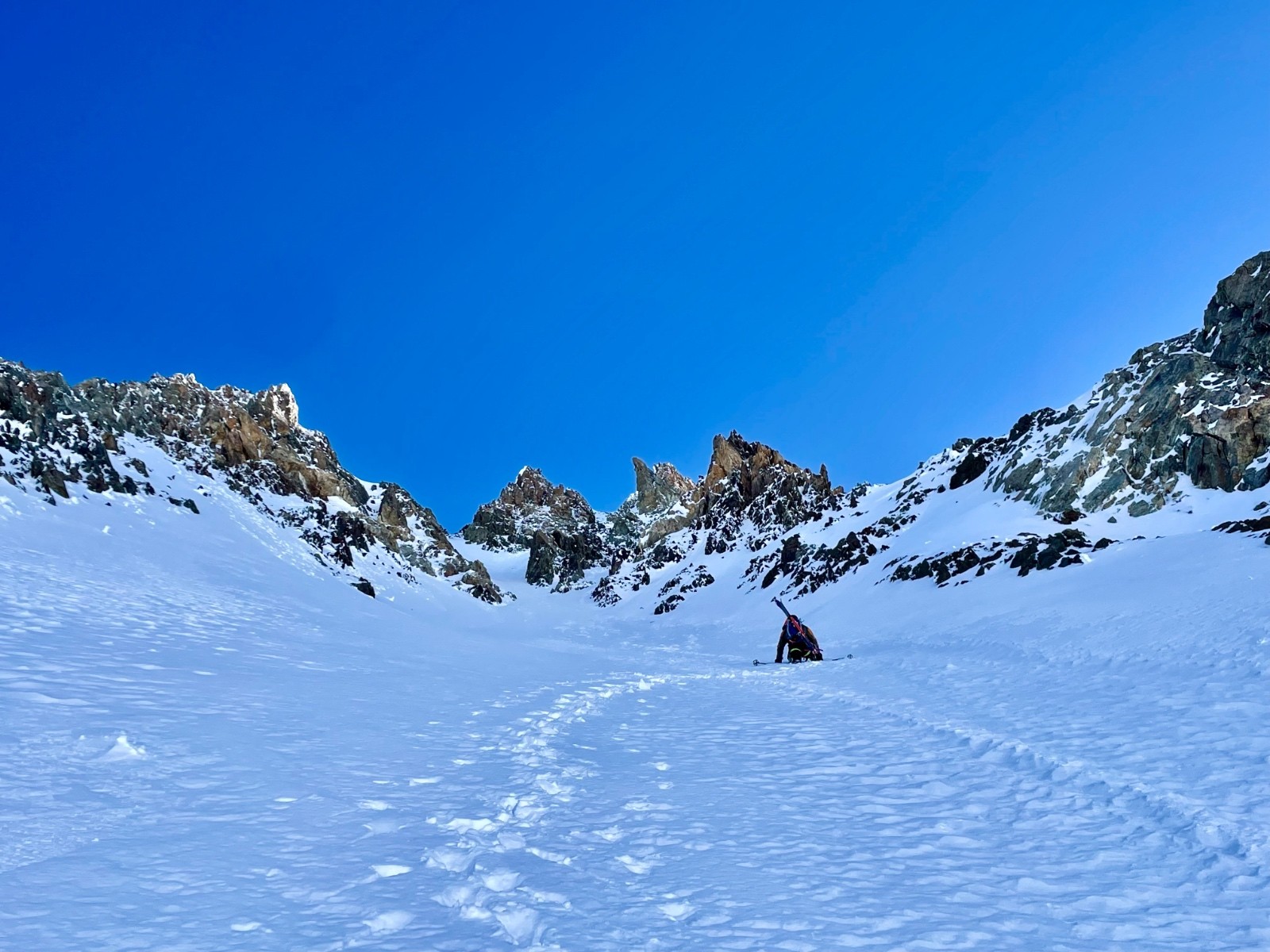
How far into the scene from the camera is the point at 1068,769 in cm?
700

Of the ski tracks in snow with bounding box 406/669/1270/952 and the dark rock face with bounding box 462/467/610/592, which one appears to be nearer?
the ski tracks in snow with bounding box 406/669/1270/952

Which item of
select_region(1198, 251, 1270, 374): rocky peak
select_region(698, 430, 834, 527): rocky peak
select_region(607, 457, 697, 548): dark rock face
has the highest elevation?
select_region(607, 457, 697, 548): dark rock face

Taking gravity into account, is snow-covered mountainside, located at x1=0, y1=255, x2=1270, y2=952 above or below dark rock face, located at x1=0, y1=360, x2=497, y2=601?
below

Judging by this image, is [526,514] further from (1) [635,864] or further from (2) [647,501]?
(1) [635,864]

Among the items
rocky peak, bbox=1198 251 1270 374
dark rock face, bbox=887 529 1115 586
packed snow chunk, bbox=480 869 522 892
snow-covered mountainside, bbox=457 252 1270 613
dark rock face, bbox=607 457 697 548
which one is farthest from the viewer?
dark rock face, bbox=607 457 697 548

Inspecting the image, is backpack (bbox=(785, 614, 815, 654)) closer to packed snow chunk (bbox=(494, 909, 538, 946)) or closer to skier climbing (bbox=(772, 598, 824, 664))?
skier climbing (bbox=(772, 598, 824, 664))

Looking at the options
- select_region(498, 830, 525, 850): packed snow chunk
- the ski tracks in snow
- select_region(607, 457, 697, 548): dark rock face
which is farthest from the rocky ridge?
select_region(607, 457, 697, 548): dark rock face

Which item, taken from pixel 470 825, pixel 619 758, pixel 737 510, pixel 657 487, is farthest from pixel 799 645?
pixel 657 487

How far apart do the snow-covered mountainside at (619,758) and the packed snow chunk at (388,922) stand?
22 millimetres

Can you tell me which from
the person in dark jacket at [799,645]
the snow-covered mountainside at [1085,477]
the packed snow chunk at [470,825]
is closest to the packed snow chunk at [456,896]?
the packed snow chunk at [470,825]

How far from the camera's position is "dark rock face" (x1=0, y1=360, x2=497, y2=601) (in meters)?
28.2

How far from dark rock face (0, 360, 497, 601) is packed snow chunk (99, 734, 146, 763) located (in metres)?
24.8

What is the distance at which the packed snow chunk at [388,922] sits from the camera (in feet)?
12.2

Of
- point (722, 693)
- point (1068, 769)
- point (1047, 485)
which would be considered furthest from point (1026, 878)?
point (1047, 485)
